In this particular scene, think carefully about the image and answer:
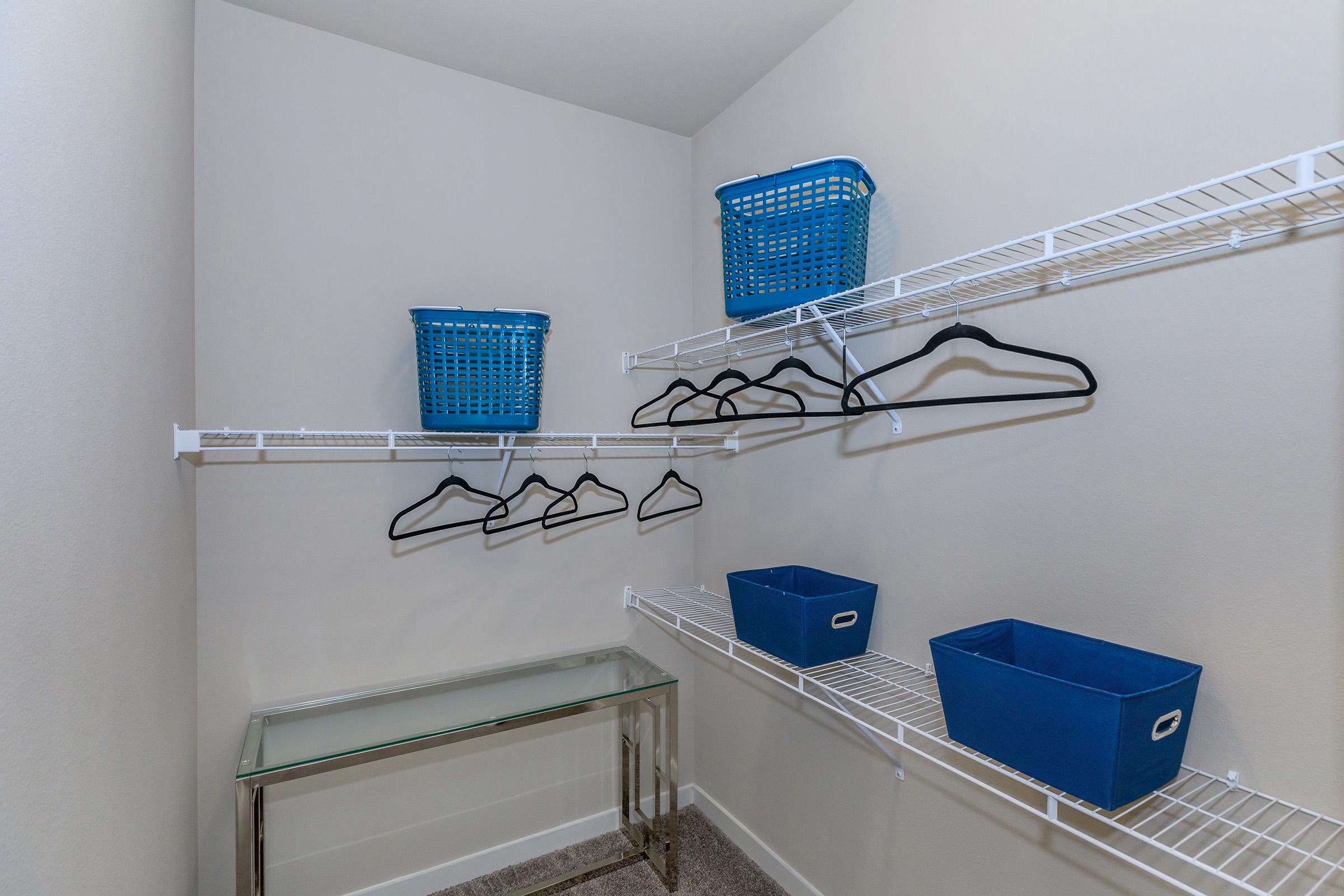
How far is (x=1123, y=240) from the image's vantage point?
962 mm

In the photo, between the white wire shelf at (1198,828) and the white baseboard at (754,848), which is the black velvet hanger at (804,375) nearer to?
the white wire shelf at (1198,828)

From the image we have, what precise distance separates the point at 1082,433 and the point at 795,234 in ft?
2.54

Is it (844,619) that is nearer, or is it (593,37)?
(844,619)

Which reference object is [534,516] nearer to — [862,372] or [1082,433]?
[862,372]

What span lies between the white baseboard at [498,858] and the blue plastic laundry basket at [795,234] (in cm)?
179

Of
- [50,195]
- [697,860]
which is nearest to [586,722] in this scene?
[697,860]

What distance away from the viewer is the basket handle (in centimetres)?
159

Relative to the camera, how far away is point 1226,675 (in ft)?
3.49

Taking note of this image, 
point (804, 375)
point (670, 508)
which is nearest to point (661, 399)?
point (670, 508)

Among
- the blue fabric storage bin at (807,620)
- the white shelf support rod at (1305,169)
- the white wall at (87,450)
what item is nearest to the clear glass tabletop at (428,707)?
the white wall at (87,450)

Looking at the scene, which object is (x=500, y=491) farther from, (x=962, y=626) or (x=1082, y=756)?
(x=1082, y=756)

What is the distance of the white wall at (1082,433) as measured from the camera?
988 mm

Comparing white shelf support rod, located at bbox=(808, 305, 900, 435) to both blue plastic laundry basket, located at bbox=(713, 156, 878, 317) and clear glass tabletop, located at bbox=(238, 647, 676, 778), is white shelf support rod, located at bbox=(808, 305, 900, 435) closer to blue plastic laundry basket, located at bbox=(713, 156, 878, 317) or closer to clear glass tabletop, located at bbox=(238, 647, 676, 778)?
blue plastic laundry basket, located at bbox=(713, 156, 878, 317)

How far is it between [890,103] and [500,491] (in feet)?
5.40
